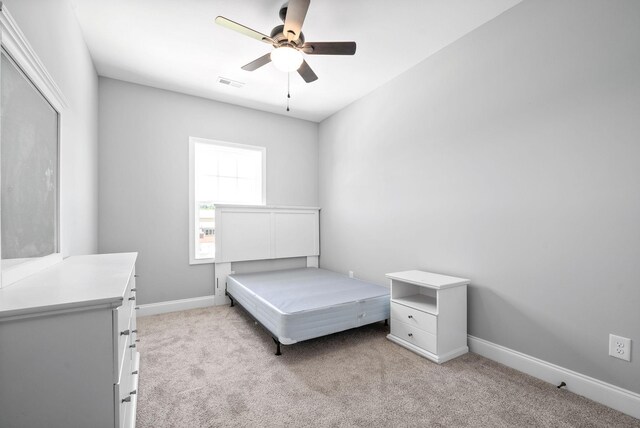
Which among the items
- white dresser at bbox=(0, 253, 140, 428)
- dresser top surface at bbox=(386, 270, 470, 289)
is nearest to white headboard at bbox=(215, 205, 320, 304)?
dresser top surface at bbox=(386, 270, 470, 289)

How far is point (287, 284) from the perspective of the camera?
3242 mm

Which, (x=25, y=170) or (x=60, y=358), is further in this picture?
(x=25, y=170)

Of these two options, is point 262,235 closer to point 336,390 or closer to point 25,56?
point 336,390

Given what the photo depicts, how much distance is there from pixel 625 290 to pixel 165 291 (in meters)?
4.14

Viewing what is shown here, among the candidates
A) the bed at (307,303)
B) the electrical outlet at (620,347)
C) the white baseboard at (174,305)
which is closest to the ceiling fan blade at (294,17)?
the bed at (307,303)

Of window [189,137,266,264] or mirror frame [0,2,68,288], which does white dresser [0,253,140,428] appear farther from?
window [189,137,266,264]

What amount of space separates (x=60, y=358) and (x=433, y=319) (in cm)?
222

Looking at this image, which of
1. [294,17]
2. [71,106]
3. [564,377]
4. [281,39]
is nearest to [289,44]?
[281,39]

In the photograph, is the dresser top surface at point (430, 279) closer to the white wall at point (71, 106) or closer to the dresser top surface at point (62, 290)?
the dresser top surface at point (62, 290)

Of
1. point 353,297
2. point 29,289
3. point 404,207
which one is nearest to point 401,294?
point 353,297

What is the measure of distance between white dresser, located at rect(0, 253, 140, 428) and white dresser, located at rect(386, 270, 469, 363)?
206 centimetres

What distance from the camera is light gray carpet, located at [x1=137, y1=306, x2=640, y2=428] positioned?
160 cm

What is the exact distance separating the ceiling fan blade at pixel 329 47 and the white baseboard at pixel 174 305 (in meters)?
3.13

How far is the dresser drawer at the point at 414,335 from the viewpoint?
7.42 feet
